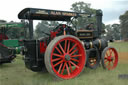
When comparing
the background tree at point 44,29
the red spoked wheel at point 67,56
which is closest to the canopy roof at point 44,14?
the background tree at point 44,29

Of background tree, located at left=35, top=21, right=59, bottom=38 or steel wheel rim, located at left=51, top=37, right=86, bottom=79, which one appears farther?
background tree, located at left=35, top=21, right=59, bottom=38

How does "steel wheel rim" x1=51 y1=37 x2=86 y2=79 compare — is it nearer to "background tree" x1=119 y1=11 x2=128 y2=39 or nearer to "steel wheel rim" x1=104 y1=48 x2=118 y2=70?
"steel wheel rim" x1=104 y1=48 x2=118 y2=70

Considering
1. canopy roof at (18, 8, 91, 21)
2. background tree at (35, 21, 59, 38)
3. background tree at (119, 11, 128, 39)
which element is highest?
background tree at (119, 11, 128, 39)

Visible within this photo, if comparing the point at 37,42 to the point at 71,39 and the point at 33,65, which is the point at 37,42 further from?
the point at 71,39

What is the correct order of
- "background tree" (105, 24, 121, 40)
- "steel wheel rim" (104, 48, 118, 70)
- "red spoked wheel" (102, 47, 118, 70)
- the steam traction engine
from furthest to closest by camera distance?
"background tree" (105, 24, 121, 40)
"steel wheel rim" (104, 48, 118, 70)
"red spoked wheel" (102, 47, 118, 70)
the steam traction engine

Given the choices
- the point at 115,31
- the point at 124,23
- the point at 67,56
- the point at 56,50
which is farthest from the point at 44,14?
the point at 115,31

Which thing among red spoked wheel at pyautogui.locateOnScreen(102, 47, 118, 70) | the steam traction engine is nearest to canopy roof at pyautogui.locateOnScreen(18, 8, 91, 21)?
the steam traction engine

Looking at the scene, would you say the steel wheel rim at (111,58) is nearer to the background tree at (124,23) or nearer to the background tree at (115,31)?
the background tree at (124,23)

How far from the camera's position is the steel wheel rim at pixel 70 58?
13.7 feet

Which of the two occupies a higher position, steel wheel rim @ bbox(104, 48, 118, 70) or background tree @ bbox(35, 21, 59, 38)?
background tree @ bbox(35, 21, 59, 38)

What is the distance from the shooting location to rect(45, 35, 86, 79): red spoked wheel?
13.3ft

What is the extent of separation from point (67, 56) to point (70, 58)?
0.14 meters

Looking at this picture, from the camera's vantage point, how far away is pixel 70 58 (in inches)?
168

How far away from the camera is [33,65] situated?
427 cm
